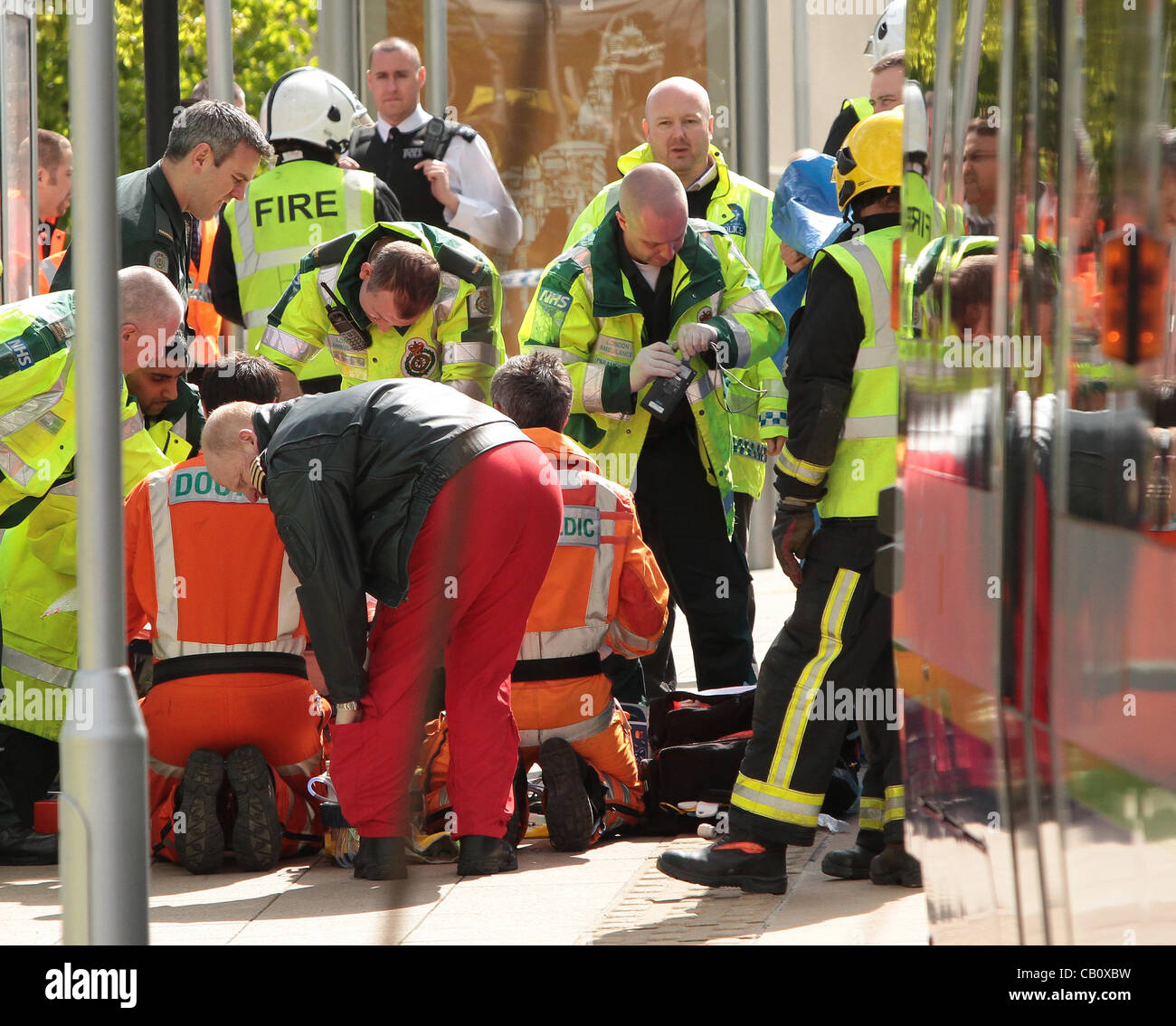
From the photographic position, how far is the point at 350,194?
6.41m

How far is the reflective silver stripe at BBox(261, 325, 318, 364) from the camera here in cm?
605

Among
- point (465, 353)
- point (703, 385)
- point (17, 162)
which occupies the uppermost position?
point (17, 162)

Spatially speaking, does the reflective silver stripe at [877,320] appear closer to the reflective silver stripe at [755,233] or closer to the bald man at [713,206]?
the bald man at [713,206]

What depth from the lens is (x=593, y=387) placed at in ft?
19.7

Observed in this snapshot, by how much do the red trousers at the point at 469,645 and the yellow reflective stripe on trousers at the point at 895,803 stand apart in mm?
980

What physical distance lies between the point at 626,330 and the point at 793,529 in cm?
174

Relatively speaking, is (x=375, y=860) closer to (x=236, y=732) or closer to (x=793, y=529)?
(x=236, y=732)

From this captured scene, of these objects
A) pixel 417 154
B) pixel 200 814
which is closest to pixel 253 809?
pixel 200 814

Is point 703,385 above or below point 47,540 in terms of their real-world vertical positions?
above

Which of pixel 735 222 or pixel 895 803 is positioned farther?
pixel 735 222

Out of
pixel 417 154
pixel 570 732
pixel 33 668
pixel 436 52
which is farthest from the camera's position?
pixel 436 52

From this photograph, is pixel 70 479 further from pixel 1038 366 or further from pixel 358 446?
pixel 1038 366

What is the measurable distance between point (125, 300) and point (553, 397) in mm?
1225

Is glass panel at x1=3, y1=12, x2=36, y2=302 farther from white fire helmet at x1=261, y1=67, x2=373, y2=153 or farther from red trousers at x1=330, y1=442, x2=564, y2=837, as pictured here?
red trousers at x1=330, y1=442, x2=564, y2=837
